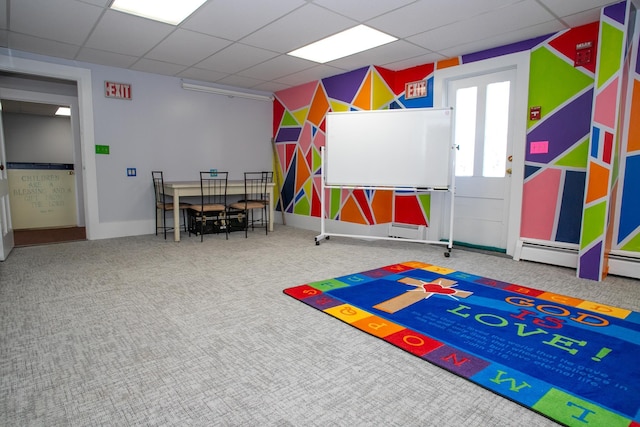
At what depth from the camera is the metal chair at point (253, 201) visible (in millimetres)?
5535

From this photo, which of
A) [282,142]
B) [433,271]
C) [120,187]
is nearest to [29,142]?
[120,187]

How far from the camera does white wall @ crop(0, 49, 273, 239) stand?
491cm

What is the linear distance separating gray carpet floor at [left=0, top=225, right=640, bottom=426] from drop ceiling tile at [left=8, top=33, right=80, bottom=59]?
245 centimetres

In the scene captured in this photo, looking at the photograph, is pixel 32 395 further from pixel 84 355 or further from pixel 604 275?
pixel 604 275

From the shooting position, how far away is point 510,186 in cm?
419

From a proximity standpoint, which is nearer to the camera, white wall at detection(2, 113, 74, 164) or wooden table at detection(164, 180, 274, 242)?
wooden table at detection(164, 180, 274, 242)

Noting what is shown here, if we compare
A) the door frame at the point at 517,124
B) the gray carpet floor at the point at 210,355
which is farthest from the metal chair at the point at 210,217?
the door frame at the point at 517,124

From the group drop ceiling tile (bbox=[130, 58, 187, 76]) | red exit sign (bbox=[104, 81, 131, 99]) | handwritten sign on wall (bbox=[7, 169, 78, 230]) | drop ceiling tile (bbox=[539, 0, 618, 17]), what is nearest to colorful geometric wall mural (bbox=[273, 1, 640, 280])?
drop ceiling tile (bbox=[539, 0, 618, 17])

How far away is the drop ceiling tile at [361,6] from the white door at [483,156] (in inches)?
71.9

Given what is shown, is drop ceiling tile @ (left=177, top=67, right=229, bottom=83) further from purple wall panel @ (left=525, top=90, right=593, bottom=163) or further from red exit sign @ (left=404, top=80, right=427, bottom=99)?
purple wall panel @ (left=525, top=90, right=593, bottom=163)

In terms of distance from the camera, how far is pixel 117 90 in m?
5.11

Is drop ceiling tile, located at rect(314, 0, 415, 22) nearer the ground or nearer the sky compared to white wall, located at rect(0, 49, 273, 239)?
nearer the sky

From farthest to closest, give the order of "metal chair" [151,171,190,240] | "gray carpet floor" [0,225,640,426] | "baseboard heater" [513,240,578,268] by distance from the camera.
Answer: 1. "metal chair" [151,171,190,240]
2. "baseboard heater" [513,240,578,268]
3. "gray carpet floor" [0,225,640,426]

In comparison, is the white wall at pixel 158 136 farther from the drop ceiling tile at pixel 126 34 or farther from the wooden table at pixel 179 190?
the drop ceiling tile at pixel 126 34
